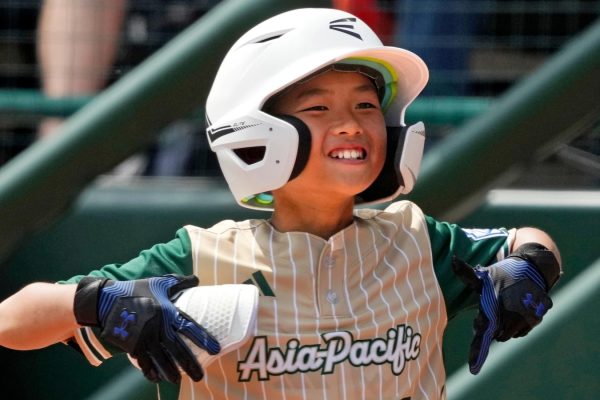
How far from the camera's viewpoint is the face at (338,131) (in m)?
2.56

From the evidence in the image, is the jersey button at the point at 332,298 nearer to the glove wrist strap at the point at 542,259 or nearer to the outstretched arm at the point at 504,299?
the outstretched arm at the point at 504,299

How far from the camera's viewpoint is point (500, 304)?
2.52 metres

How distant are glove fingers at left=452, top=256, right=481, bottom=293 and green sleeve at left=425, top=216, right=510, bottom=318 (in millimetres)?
139

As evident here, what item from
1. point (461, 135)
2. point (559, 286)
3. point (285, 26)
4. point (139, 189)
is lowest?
point (559, 286)

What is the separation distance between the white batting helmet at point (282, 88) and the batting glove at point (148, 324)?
333mm

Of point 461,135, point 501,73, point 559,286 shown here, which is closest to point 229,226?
point 461,135

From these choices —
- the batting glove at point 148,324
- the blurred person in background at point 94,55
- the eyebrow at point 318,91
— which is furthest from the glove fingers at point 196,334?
the blurred person in background at point 94,55

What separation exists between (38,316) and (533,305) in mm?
884

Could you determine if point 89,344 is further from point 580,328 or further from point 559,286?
point 559,286

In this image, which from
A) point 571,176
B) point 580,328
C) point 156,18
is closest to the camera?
point 580,328

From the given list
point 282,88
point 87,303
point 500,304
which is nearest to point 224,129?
point 282,88

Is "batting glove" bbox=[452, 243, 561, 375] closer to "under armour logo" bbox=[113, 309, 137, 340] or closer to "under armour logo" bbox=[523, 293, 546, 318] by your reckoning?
"under armour logo" bbox=[523, 293, 546, 318]

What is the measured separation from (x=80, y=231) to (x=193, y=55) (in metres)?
0.57

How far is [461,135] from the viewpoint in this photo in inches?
134
